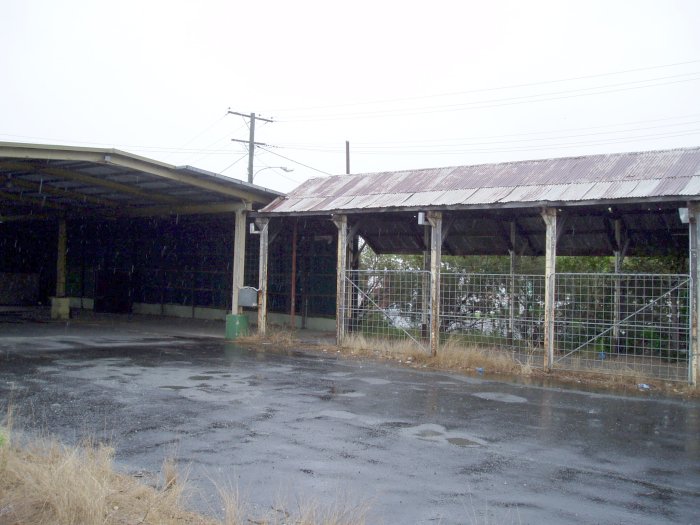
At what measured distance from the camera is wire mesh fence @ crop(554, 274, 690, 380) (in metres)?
12.0

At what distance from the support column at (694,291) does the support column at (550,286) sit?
2.36m

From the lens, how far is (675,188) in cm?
1142

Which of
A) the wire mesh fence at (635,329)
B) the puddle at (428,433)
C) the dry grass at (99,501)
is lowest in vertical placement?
the puddle at (428,433)

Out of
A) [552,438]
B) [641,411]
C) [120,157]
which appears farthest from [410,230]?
[552,438]

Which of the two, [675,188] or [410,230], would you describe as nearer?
[675,188]

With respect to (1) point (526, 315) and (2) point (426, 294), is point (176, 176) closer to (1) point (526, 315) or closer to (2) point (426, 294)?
(2) point (426, 294)

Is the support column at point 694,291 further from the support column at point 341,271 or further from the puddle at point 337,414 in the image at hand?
the support column at point 341,271

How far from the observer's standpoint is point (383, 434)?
7.52m

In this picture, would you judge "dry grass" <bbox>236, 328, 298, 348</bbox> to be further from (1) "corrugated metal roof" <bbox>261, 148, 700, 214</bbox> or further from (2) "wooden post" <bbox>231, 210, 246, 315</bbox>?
(1) "corrugated metal roof" <bbox>261, 148, 700, 214</bbox>

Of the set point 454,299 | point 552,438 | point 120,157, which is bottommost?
point 552,438

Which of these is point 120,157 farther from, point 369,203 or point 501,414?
point 501,414

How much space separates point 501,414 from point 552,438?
1.29 meters

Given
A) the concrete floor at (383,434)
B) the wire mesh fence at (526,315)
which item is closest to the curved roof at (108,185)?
the wire mesh fence at (526,315)

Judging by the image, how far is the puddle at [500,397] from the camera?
989 centimetres
